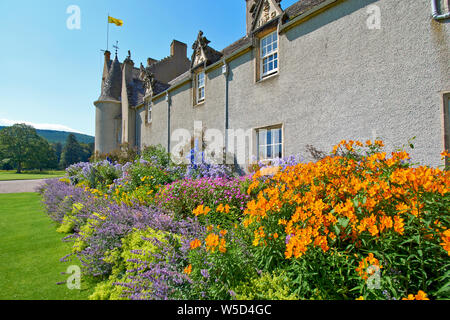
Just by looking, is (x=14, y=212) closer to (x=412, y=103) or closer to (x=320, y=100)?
(x=320, y=100)

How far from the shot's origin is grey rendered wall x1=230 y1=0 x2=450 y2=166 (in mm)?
4949

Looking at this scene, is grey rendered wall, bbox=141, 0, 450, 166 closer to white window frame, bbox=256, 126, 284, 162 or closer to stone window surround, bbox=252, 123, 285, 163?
stone window surround, bbox=252, 123, 285, 163

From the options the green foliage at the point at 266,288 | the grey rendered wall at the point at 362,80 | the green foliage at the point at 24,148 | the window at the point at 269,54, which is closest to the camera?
the green foliage at the point at 266,288

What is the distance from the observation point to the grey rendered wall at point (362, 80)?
4949mm

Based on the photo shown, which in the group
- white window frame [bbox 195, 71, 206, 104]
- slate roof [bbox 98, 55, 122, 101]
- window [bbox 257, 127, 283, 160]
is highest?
slate roof [bbox 98, 55, 122, 101]

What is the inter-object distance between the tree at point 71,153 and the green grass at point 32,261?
7971cm

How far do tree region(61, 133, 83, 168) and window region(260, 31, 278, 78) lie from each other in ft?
267

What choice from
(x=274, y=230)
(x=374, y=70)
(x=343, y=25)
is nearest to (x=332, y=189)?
(x=274, y=230)

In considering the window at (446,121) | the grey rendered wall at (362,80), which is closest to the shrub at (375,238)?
the window at (446,121)

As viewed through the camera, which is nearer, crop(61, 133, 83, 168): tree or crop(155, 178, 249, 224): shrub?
crop(155, 178, 249, 224): shrub

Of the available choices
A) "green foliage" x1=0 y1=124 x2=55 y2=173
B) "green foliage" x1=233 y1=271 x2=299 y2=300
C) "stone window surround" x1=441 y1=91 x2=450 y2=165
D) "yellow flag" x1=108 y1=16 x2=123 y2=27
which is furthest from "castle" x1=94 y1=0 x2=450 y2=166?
"green foliage" x1=0 y1=124 x2=55 y2=173

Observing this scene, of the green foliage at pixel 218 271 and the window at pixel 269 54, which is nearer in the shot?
the green foliage at pixel 218 271

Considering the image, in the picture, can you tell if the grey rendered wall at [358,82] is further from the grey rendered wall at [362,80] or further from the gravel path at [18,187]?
the gravel path at [18,187]

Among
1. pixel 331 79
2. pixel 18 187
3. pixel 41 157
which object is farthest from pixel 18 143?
pixel 331 79
